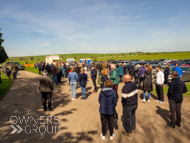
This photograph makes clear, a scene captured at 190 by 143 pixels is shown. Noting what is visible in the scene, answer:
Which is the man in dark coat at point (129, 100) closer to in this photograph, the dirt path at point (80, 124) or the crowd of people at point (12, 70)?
the dirt path at point (80, 124)

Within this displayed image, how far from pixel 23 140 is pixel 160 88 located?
6.59 m

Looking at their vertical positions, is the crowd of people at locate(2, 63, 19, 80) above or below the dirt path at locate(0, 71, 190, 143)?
above

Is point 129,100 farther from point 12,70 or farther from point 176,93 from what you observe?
point 12,70

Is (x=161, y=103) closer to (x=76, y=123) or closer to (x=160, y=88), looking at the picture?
(x=160, y=88)

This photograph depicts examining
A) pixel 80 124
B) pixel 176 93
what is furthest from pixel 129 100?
pixel 80 124

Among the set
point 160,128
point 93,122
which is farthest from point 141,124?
point 93,122

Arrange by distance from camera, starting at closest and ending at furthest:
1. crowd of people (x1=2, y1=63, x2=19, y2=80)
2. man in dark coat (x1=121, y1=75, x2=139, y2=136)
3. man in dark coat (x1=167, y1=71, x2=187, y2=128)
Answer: man in dark coat (x1=121, y1=75, x2=139, y2=136)
man in dark coat (x1=167, y1=71, x2=187, y2=128)
crowd of people (x1=2, y1=63, x2=19, y2=80)

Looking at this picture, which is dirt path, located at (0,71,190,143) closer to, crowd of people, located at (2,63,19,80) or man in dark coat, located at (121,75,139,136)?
man in dark coat, located at (121,75,139,136)

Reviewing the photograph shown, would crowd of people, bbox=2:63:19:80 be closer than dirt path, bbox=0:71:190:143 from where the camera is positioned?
No

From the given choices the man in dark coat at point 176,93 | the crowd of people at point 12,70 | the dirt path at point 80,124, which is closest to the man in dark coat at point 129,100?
the dirt path at point 80,124

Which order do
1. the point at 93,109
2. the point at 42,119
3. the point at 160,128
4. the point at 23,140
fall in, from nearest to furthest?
the point at 23,140
the point at 160,128
the point at 42,119
the point at 93,109

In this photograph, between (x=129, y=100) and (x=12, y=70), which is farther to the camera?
(x=12, y=70)

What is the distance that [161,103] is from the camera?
7094mm

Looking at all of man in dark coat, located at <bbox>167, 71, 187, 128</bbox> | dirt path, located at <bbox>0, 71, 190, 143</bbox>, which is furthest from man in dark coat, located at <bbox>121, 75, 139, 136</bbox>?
man in dark coat, located at <bbox>167, 71, 187, 128</bbox>
